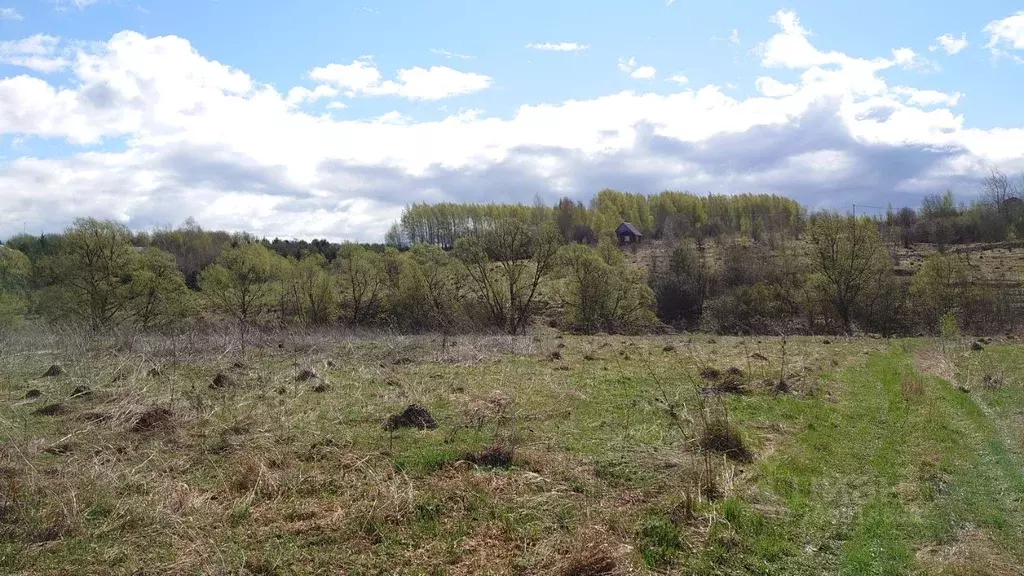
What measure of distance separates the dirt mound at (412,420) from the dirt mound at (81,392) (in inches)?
268

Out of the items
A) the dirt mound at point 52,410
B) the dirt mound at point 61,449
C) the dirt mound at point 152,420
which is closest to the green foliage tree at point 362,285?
the dirt mound at point 52,410

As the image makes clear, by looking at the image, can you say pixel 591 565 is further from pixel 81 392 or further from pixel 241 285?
pixel 241 285

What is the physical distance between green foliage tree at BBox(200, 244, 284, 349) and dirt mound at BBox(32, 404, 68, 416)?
47.3 m

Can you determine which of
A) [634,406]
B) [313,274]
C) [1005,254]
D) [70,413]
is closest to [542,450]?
[634,406]

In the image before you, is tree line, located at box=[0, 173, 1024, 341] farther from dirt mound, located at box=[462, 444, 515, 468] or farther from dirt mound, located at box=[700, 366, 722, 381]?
dirt mound, located at box=[462, 444, 515, 468]

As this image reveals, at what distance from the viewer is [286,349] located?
22703 mm

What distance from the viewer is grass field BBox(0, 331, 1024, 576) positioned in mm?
6207

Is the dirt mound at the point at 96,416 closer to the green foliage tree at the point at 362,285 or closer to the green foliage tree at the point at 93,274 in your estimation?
the green foliage tree at the point at 93,274

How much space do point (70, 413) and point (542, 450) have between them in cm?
924

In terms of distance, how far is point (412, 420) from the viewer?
11.3m

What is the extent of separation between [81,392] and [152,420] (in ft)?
12.4

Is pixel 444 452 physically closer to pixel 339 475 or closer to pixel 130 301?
pixel 339 475

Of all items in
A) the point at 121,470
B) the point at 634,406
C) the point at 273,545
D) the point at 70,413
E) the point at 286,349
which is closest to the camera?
the point at 273,545

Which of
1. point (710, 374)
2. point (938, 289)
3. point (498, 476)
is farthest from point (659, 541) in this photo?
point (938, 289)
